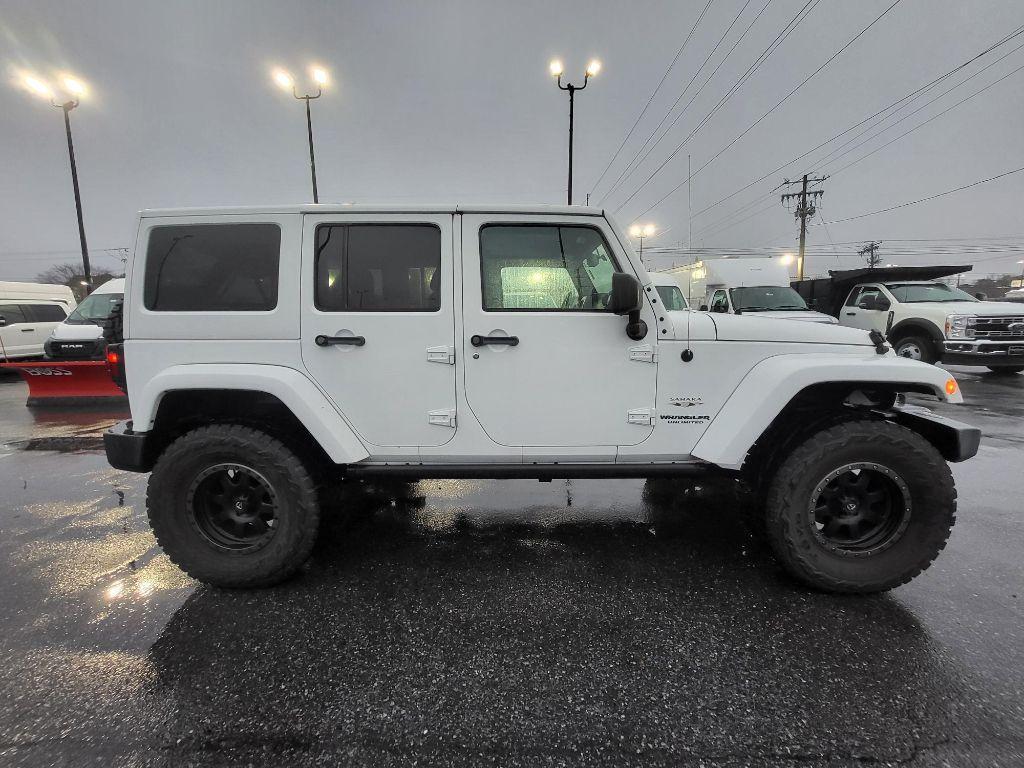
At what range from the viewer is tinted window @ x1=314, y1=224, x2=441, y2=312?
2719mm

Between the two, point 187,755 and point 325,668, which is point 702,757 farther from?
point 187,755

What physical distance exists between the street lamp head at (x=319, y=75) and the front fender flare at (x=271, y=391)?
11.2 metres

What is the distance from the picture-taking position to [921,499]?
2.53 metres

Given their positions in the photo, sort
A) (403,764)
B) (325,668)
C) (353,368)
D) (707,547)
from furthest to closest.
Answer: (707,547) → (353,368) → (325,668) → (403,764)

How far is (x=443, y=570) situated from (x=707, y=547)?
177 centimetres

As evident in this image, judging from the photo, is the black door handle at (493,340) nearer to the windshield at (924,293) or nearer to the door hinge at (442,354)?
the door hinge at (442,354)

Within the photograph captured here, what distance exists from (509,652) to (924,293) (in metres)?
13.0

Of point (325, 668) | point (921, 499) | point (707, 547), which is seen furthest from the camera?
point (707, 547)

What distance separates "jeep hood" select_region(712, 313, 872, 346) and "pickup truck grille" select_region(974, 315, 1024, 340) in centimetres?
968

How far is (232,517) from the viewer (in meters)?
2.80

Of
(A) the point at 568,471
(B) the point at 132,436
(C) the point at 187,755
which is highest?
(B) the point at 132,436

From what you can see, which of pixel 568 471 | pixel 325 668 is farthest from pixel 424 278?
pixel 325 668

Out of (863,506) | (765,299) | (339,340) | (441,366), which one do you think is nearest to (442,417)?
(441,366)

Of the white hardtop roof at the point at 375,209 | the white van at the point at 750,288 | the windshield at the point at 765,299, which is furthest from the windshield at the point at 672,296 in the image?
the white hardtop roof at the point at 375,209
